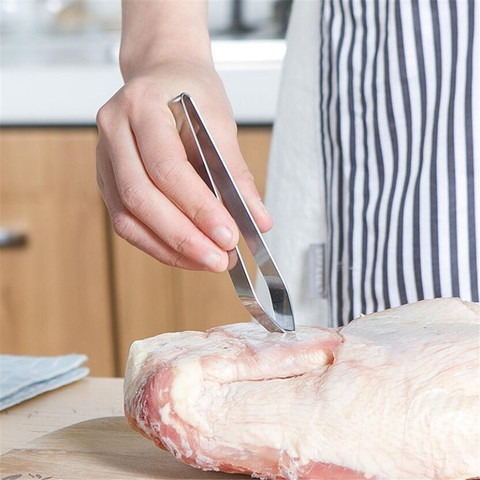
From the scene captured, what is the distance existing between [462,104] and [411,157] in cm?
8

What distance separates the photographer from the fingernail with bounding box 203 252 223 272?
2.56 feet

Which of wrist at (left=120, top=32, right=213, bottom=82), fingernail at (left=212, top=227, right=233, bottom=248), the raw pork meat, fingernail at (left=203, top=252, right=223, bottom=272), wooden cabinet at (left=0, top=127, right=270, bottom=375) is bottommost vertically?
wooden cabinet at (left=0, top=127, right=270, bottom=375)

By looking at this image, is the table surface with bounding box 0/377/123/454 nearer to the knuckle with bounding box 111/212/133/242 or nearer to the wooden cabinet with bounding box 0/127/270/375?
the knuckle with bounding box 111/212/133/242

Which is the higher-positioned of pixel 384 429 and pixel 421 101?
pixel 421 101

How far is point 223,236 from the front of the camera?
2.53 ft

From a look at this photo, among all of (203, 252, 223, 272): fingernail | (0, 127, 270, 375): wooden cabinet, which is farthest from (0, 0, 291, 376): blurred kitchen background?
(203, 252, 223, 272): fingernail

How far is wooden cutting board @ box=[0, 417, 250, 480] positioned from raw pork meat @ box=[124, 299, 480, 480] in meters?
0.04

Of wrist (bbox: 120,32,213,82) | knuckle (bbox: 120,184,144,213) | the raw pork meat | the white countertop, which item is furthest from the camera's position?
the white countertop

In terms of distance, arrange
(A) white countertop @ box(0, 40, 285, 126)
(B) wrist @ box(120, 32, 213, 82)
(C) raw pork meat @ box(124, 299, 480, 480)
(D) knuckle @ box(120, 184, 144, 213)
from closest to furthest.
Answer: (C) raw pork meat @ box(124, 299, 480, 480), (D) knuckle @ box(120, 184, 144, 213), (B) wrist @ box(120, 32, 213, 82), (A) white countertop @ box(0, 40, 285, 126)

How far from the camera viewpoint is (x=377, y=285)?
1.06m

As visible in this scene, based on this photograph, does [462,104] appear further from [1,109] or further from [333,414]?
[1,109]

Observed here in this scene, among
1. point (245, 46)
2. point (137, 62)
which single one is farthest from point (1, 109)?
point (137, 62)

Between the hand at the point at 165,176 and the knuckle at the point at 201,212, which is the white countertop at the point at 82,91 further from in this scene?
the knuckle at the point at 201,212

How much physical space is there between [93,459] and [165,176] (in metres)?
0.24
